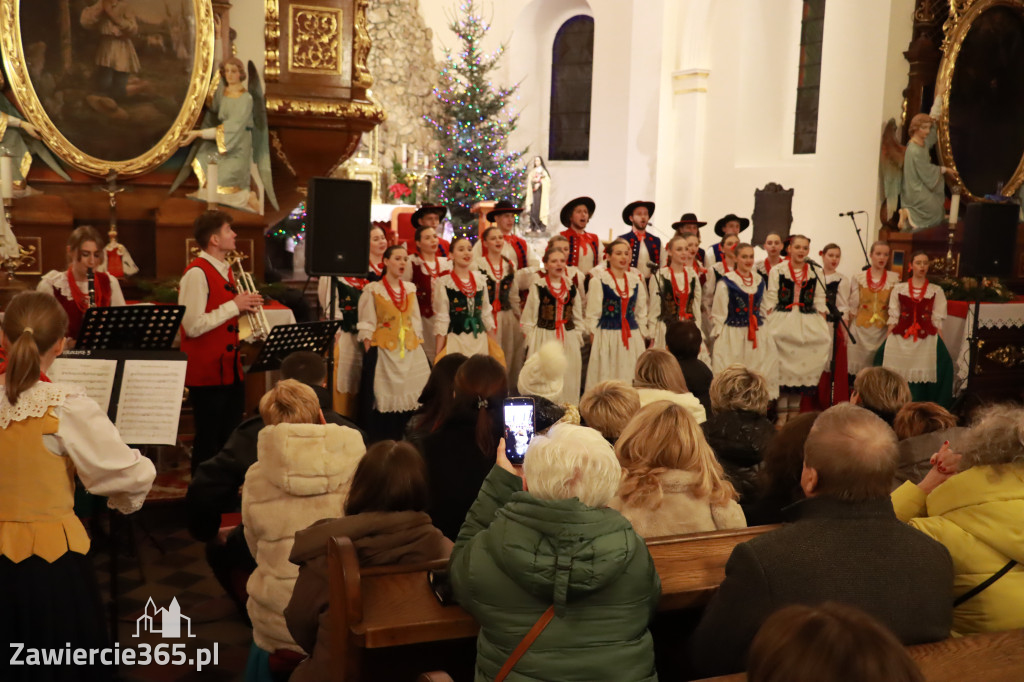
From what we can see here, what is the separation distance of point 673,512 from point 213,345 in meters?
3.94

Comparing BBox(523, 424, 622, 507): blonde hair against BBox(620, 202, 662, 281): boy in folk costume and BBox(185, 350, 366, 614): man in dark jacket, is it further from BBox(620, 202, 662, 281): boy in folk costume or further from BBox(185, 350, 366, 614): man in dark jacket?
BBox(620, 202, 662, 281): boy in folk costume

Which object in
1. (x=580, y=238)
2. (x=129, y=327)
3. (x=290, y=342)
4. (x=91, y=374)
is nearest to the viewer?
(x=91, y=374)

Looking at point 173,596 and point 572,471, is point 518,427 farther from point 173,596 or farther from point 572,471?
point 173,596

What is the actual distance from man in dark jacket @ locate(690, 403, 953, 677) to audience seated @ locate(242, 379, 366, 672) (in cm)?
154

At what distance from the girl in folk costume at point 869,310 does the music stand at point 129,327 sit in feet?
23.1

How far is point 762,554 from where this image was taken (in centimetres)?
233

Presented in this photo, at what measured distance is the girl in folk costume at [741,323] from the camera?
30.1 ft

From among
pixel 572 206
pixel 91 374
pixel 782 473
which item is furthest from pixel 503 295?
pixel 782 473

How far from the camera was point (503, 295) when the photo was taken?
29.8 ft

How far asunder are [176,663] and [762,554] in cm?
314

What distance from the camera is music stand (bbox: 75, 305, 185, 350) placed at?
17.1 ft

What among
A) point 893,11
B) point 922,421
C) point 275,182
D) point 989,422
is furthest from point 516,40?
point 989,422

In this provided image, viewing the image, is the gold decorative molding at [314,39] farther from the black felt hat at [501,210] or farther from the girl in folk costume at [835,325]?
the girl in folk costume at [835,325]

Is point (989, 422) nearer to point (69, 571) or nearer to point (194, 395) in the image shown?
point (69, 571)
